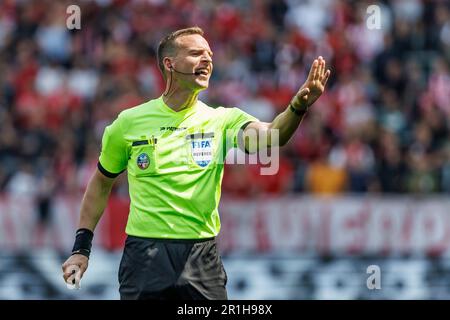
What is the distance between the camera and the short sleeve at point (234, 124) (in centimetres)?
743

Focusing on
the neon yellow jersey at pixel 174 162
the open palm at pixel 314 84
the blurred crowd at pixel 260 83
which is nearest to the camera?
the open palm at pixel 314 84

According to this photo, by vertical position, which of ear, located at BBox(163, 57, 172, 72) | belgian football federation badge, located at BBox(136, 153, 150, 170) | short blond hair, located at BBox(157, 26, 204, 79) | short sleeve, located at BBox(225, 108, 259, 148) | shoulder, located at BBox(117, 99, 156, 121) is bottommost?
belgian football federation badge, located at BBox(136, 153, 150, 170)

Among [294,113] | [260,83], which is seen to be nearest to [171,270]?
[294,113]

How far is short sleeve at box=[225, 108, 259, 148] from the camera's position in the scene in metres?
7.43

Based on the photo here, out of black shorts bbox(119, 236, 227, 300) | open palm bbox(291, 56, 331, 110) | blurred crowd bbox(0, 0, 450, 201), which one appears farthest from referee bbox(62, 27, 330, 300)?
blurred crowd bbox(0, 0, 450, 201)

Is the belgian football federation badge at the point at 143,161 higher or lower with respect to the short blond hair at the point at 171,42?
lower

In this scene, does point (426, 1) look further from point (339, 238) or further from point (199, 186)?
point (199, 186)

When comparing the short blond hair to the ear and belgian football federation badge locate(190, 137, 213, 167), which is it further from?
belgian football federation badge locate(190, 137, 213, 167)

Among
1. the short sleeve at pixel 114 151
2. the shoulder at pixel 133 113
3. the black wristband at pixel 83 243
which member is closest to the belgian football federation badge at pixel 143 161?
the short sleeve at pixel 114 151

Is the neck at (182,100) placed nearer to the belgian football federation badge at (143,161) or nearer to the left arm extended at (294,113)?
the belgian football federation badge at (143,161)

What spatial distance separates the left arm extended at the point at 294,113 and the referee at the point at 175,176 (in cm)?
2

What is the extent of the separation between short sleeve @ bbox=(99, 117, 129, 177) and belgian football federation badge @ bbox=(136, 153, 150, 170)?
0.16 m

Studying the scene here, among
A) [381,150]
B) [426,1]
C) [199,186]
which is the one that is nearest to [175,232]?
[199,186]

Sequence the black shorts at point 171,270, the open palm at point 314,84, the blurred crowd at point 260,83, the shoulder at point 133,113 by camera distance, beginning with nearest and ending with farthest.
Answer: the open palm at point 314,84 < the black shorts at point 171,270 < the shoulder at point 133,113 < the blurred crowd at point 260,83
